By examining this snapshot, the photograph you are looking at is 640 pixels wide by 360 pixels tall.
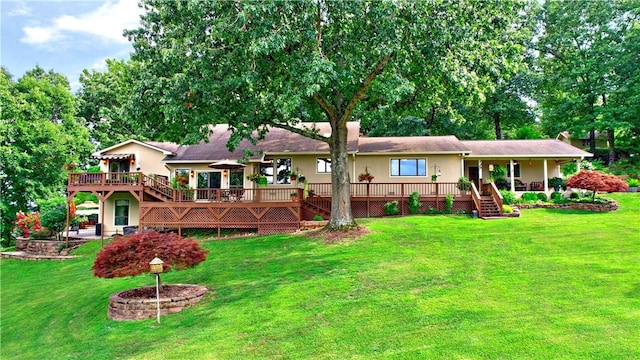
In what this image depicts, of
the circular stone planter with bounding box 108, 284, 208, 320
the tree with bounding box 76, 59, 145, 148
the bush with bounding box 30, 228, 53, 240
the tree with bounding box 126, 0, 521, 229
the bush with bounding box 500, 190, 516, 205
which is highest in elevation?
the tree with bounding box 76, 59, 145, 148

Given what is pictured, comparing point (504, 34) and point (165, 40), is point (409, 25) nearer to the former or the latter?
point (504, 34)

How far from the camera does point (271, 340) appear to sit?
707cm

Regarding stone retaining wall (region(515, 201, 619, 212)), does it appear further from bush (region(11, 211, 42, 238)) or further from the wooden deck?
bush (region(11, 211, 42, 238))

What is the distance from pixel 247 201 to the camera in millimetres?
19250

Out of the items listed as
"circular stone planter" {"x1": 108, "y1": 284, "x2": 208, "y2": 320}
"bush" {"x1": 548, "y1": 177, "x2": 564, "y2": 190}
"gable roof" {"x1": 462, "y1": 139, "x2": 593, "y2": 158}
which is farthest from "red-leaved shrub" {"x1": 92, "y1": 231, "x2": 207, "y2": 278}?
"bush" {"x1": 548, "y1": 177, "x2": 564, "y2": 190}

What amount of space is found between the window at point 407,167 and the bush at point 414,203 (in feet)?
7.89

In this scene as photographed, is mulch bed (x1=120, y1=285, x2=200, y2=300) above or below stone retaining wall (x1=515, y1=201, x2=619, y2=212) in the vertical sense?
below

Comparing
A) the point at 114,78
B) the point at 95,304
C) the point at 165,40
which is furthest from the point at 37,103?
the point at 95,304

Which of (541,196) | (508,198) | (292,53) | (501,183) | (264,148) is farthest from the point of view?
(501,183)

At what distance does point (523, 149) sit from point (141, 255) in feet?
71.6

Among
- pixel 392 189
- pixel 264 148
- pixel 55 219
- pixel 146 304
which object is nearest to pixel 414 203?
pixel 392 189

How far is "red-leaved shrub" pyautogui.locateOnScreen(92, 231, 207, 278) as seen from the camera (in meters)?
9.58

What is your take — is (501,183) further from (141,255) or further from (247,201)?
(141,255)

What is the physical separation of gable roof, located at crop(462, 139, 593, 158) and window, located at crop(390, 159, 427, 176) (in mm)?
3497
